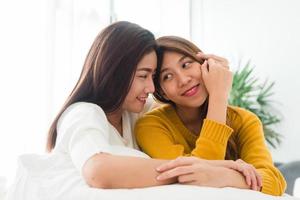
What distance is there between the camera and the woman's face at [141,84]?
4.24 feet

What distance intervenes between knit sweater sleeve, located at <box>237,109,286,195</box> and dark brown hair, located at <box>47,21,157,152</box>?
1.35 ft

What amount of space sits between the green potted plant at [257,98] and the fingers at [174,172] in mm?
2540

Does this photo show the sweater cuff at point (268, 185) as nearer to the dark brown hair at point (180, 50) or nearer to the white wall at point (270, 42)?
the dark brown hair at point (180, 50)

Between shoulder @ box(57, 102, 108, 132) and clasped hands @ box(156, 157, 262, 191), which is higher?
shoulder @ box(57, 102, 108, 132)

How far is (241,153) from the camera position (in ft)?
4.37

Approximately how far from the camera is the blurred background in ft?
7.09

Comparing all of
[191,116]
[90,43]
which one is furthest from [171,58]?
[90,43]

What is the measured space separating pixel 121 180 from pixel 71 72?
5.60ft

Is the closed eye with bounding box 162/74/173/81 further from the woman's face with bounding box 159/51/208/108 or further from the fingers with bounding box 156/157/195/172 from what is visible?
the fingers with bounding box 156/157/195/172

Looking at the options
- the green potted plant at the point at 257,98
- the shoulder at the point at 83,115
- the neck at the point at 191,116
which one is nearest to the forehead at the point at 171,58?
the neck at the point at 191,116

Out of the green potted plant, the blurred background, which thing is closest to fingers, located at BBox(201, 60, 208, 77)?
the blurred background

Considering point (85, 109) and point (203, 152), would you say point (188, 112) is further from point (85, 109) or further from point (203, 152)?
point (85, 109)

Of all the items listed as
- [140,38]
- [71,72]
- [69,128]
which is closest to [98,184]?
[69,128]

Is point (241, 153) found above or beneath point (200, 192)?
beneath
